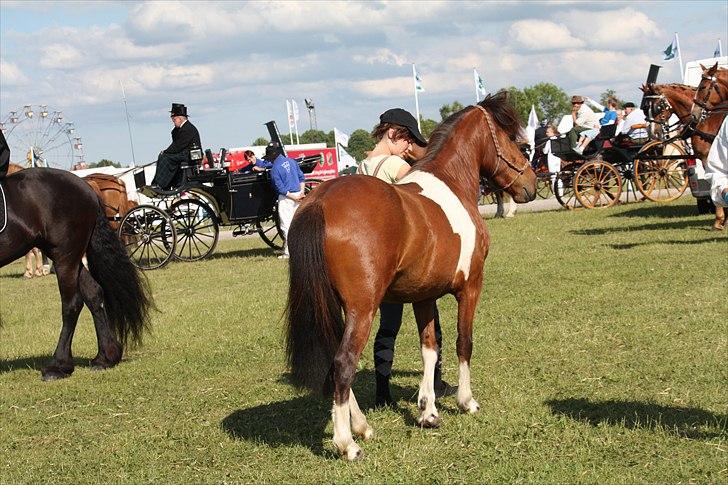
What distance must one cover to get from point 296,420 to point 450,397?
116 centimetres

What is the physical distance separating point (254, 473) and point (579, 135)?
17715 millimetres

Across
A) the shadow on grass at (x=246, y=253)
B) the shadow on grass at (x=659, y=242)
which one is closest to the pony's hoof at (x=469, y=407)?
the shadow on grass at (x=659, y=242)

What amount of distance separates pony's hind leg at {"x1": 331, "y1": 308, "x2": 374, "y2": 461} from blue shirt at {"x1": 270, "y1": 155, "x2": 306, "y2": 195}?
12.2 meters

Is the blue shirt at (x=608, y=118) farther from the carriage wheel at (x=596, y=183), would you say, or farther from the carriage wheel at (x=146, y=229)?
the carriage wheel at (x=146, y=229)

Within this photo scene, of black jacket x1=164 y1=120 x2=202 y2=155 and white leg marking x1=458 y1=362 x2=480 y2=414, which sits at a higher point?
black jacket x1=164 y1=120 x2=202 y2=155

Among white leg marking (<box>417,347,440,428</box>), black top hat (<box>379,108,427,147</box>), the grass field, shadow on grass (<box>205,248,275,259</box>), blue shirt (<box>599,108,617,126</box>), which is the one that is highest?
black top hat (<box>379,108,427,147</box>)

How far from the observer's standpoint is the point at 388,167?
674 centimetres

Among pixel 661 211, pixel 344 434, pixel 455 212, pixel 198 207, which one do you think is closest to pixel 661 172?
pixel 661 211

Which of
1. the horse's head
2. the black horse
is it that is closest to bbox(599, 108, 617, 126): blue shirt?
the black horse

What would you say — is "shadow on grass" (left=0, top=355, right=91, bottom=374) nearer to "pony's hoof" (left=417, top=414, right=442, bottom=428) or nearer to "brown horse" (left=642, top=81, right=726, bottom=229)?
"pony's hoof" (left=417, top=414, right=442, bottom=428)

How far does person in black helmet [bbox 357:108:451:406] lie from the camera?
6.75 meters

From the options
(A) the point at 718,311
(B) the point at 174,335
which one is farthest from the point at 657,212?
(B) the point at 174,335

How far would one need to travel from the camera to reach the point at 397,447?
5.76 m

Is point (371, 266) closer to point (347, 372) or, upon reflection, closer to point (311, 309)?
point (311, 309)
